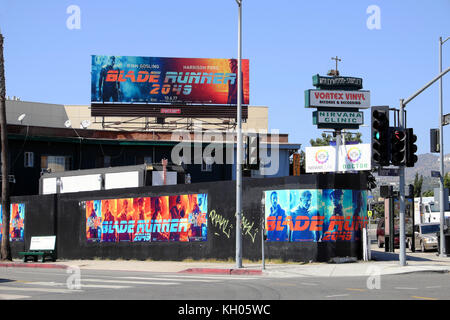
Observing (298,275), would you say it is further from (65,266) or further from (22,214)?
(22,214)

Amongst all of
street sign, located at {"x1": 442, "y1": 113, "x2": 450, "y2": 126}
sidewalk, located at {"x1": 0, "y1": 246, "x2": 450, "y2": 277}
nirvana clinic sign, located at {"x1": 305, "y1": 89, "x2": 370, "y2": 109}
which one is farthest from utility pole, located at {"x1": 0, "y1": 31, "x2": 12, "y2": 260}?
nirvana clinic sign, located at {"x1": 305, "y1": 89, "x2": 370, "y2": 109}

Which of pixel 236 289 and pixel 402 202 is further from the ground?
pixel 402 202

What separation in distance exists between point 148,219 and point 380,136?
1420cm

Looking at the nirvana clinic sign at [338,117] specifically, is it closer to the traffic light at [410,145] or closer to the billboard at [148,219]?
the billboard at [148,219]

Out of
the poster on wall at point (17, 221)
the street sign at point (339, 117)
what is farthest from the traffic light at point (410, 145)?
the street sign at point (339, 117)

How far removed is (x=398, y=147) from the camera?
2327 cm

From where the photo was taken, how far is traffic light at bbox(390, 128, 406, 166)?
23156 millimetres

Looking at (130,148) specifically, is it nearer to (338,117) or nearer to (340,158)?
(338,117)

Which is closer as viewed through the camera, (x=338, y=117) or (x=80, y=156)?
(x=338, y=117)

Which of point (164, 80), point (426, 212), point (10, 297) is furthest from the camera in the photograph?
point (426, 212)

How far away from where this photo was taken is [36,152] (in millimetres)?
54500

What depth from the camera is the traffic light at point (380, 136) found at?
2269 centimetres

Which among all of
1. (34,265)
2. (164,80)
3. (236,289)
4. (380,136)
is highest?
(164,80)

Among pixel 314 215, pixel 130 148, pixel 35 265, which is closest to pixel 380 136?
pixel 314 215
